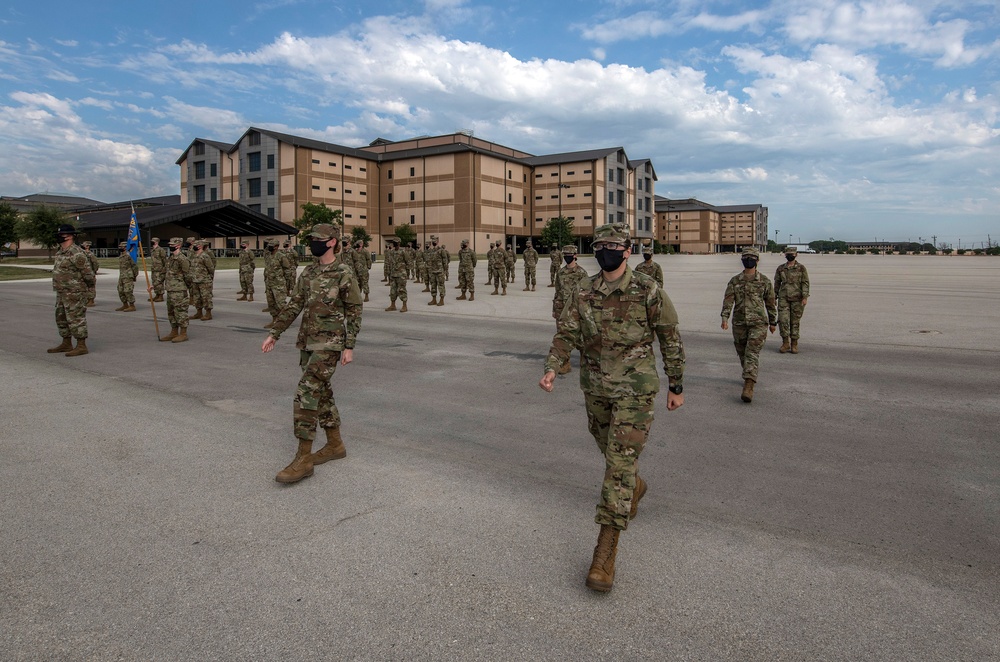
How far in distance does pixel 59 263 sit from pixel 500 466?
9.14 meters

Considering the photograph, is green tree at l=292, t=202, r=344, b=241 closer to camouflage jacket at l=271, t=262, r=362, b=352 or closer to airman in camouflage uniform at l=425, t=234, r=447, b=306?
airman in camouflage uniform at l=425, t=234, r=447, b=306

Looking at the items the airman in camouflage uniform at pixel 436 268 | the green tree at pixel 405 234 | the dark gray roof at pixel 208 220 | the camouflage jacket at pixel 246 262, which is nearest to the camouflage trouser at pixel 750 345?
the airman in camouflage uniform at pixel 436 268

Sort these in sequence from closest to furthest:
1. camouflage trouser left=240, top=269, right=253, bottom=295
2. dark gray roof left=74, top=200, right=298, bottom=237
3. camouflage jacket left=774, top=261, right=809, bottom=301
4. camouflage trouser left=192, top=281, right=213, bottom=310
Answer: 1. camouflage jacket left=774, top=261, right=809, bottom=301
2. camouflage trouser left=192, top=281, right=213, bottom=310
3. camouflage trouser left=240, top=269, right=253, bottom=295
4. dark gray roof left=74, top=200, right=298, bottom=237

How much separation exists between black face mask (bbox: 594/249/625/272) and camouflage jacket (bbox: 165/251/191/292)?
36.6 ft

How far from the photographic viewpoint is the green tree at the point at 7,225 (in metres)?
54.2

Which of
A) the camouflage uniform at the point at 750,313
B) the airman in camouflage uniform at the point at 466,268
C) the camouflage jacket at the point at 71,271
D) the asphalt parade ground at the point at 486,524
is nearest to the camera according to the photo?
the asphalt parade ground at the point at 486,524

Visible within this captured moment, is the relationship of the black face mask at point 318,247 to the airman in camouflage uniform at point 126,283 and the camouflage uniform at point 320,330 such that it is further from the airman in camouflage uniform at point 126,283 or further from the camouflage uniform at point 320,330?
the airman in camouflage uniform at point 126,283

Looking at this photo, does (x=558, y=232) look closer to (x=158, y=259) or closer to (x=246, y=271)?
(x=246, y=271)

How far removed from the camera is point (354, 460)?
5.53 meters

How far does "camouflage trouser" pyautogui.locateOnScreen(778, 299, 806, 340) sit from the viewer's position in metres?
11.1

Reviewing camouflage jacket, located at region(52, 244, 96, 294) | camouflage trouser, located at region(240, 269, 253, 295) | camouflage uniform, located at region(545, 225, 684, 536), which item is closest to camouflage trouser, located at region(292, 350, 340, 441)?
camouflage uniform, located at region(545, 225, 684, 536)

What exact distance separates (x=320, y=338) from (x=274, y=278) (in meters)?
11.5

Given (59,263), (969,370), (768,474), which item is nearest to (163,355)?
(59,263)

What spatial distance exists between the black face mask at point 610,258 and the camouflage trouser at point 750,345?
450 cm
